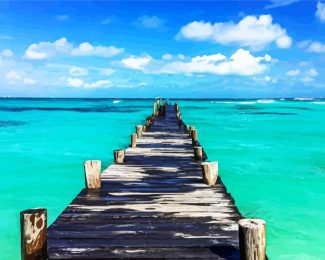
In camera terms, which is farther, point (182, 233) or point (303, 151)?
point (303, 151)

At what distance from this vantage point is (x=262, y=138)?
2741 cm

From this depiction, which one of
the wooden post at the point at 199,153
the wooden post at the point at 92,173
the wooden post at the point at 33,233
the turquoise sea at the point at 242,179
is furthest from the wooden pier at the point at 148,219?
the turquoise sea at the point at 242,179

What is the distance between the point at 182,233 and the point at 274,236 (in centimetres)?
497

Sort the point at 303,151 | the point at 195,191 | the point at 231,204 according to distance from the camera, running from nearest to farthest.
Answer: the point at 231,204, the point at 195,191, the point at 303,151

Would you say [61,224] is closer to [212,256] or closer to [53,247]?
[53,247]

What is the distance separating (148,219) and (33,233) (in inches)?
75.0

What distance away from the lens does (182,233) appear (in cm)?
487

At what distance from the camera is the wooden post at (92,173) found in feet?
22.5

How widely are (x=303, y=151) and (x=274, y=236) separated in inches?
530

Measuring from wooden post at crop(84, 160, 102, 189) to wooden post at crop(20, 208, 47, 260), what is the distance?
281 cm

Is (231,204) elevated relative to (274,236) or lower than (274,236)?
elevated

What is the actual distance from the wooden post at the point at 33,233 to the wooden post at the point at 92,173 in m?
2.81

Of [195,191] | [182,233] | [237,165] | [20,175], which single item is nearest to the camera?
[182,233]

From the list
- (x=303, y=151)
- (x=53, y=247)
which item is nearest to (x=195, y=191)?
(x=53, y=247)
